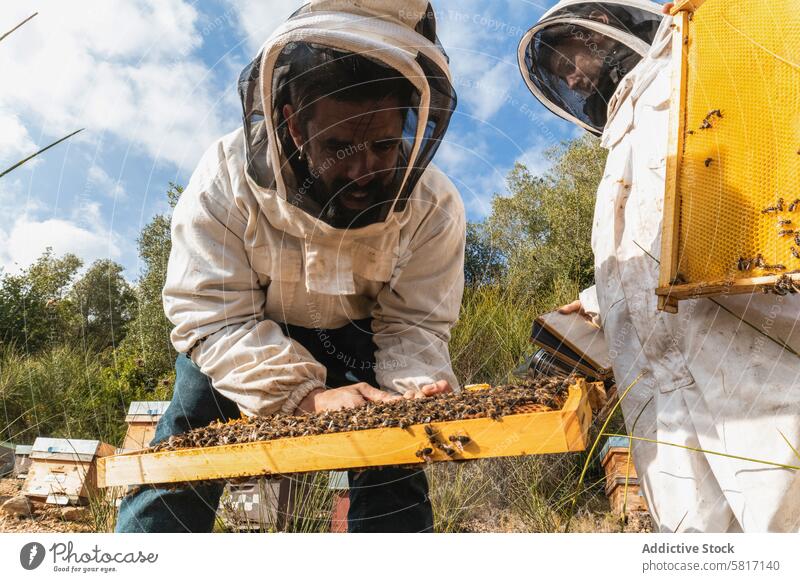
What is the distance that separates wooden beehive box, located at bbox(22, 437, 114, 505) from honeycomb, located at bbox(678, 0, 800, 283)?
3602 mm

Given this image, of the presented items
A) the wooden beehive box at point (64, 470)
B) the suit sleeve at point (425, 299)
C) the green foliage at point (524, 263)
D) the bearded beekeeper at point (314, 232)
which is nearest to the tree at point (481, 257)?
the green foliage at point (524, 263)

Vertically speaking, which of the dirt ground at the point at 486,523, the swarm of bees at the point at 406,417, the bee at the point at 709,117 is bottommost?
the dirt ground at the point at 486,523

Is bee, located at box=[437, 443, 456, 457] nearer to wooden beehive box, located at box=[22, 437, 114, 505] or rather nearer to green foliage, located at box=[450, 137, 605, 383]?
green foliage, located at box=[450, 137, 605, 383]

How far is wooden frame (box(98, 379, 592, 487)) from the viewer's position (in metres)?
1.53

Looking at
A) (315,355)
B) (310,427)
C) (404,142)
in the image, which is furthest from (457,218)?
(310,427)

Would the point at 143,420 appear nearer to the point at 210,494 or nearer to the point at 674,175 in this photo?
the point at 210,494

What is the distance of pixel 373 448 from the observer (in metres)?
1.67

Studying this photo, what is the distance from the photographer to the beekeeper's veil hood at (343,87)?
84.7 inches

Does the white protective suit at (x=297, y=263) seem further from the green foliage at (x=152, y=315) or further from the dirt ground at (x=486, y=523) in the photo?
the dirt ground at (x=486, y=523)

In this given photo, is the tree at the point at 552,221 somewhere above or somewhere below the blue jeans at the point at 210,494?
above

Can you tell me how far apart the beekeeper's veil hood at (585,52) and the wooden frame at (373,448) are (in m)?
2.24

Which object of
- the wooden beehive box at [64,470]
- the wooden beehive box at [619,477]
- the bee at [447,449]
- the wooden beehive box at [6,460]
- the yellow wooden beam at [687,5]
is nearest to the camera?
the bee at [447,449]

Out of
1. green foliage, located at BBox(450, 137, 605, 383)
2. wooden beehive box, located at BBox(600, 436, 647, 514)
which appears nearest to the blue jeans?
wooden beehive box, located at BBox(600, 436, 647, 514)

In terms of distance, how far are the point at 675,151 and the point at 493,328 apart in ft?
12.1
